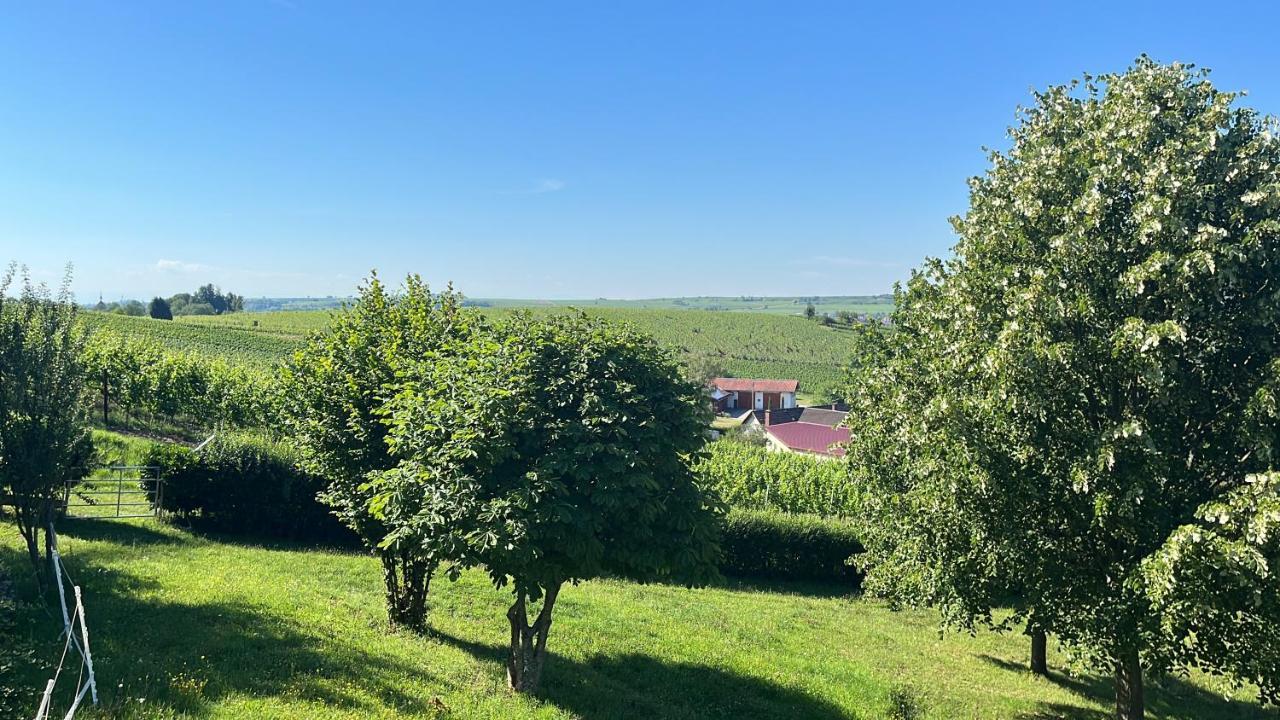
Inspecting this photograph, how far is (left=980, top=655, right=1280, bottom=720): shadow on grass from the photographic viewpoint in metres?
13.4

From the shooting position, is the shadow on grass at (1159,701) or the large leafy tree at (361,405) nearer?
the large leafy tree at (361,405)

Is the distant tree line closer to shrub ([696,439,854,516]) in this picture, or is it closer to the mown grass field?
the mown grass field

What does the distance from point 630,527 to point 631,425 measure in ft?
4.29

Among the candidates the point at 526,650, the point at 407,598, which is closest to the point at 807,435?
the point at 407,598

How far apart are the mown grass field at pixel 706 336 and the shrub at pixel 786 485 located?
4846 cm

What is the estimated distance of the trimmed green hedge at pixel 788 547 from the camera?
25000 millimetres

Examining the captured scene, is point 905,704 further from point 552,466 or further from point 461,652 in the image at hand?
point 552,466

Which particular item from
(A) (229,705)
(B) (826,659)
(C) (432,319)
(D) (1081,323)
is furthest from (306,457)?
(D) (1081,323)

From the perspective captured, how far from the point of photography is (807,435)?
57.3m

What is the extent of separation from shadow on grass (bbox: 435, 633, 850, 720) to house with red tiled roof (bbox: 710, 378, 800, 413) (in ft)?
267

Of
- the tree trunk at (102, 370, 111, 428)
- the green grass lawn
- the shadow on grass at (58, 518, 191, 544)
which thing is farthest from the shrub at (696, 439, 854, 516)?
the tree trunk at (102, 370, 111, 428)

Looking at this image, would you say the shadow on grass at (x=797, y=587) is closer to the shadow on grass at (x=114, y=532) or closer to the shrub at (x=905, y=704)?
the shrub at (x=905, y=704)

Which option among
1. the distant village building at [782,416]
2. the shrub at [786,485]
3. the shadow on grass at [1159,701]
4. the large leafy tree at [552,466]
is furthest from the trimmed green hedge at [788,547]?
the large leafy tree at [552,466]

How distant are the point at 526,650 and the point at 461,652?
2342 mm
